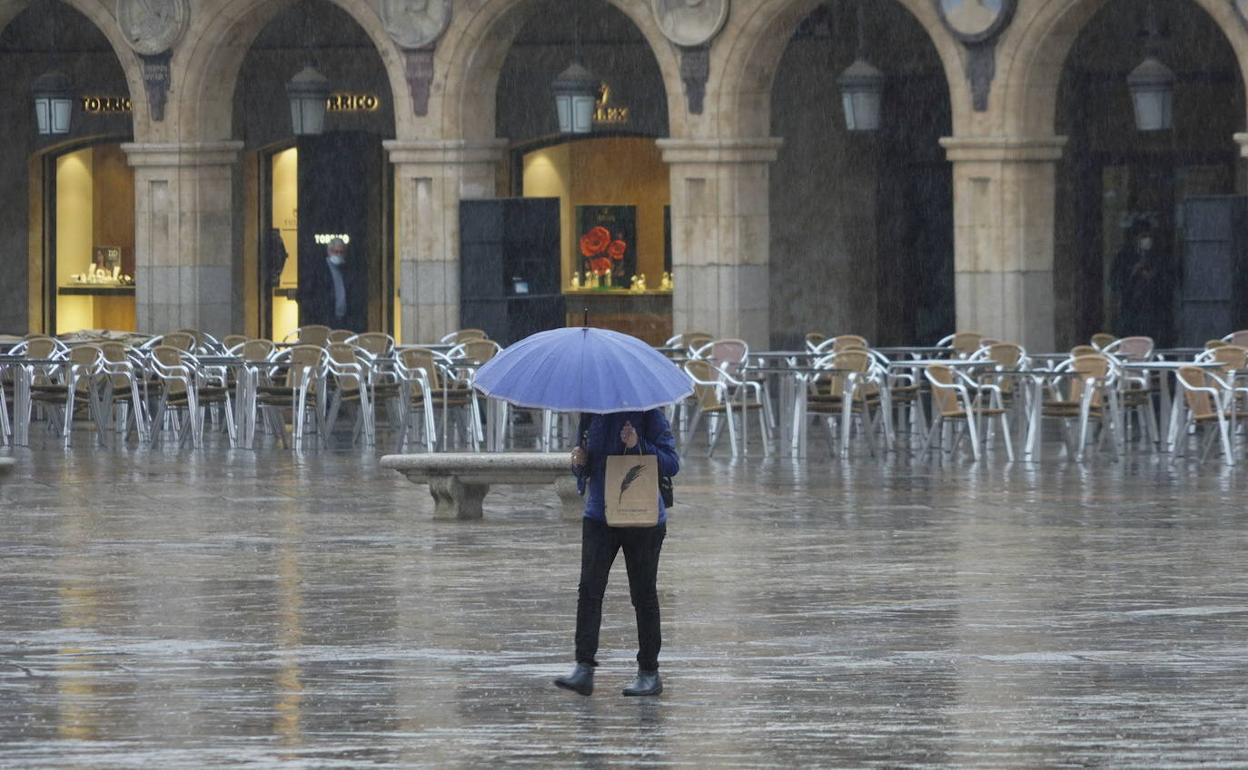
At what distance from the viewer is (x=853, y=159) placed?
101 ft

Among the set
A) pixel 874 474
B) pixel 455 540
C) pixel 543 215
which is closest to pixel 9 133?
pixel 543 215

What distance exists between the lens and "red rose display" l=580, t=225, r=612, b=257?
3191cm

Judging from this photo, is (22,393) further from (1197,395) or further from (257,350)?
(1197,395)

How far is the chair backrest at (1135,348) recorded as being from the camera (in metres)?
22.2

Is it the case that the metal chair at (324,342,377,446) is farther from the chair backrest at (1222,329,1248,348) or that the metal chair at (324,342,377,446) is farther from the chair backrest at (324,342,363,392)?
the chair backrest at (1222,329,1248,348)

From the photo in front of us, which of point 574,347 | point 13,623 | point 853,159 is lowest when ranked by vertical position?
point 13,623

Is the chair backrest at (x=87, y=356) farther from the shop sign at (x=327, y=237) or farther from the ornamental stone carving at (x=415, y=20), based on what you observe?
the shop sign at (x=327, y=237)

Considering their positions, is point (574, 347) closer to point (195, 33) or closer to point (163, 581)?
point (163, 581)

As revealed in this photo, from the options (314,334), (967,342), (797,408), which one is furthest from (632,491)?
(314,334)

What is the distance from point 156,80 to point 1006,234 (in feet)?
29.4

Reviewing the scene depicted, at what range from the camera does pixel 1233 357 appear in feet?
66.5

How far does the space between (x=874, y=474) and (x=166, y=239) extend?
11774 mm

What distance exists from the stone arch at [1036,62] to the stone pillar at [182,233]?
818 centimetres

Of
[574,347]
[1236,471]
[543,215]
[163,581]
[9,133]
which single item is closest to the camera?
[574,347]
